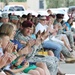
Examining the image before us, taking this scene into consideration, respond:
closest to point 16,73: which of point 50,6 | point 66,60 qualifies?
point 66,60

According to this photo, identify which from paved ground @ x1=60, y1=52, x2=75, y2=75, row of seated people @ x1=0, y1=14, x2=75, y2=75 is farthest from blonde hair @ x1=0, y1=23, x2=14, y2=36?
paved ground @ x1=60, y1=52, x2=75, y2=75

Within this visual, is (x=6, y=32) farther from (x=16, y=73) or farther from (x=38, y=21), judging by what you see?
(x=38, y=21)

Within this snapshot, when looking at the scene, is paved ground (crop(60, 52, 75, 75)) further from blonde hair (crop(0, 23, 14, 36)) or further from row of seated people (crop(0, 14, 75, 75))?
blonde hair (crop(0, 23, 14, 36))

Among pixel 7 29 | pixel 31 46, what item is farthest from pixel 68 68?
pixel 7 29

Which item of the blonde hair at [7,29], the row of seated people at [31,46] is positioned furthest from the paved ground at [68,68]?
the blonde hair at [7,29]

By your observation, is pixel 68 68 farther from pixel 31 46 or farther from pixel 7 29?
pixel 7 29

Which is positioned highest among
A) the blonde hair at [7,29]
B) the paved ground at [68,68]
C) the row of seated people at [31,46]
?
the blonde hair at [7,29]

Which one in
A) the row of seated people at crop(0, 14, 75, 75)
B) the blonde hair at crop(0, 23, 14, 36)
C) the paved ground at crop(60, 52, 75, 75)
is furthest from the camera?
the paved ground at crop(60, 52, 75, 75)

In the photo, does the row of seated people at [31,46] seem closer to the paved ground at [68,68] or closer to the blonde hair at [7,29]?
the blonde hair at [7,29]

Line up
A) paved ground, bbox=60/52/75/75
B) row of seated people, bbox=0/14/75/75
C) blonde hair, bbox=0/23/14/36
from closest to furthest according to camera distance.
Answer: blonde hair, bbox=0/23/14/36 → row of seated people, bbox=0/14/75/75 → paved ground, bbox=60/52/75/75

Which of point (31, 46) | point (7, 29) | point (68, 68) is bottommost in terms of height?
point (68, 68)

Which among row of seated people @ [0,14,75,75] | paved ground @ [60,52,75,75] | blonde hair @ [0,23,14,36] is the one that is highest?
blonde hair @ [0,23,14,36]

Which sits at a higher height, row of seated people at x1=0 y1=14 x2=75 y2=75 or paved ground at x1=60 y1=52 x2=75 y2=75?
row of seated people at x1=0 y1=14 x2=75 y2=75

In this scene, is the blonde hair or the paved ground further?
the paved ground
